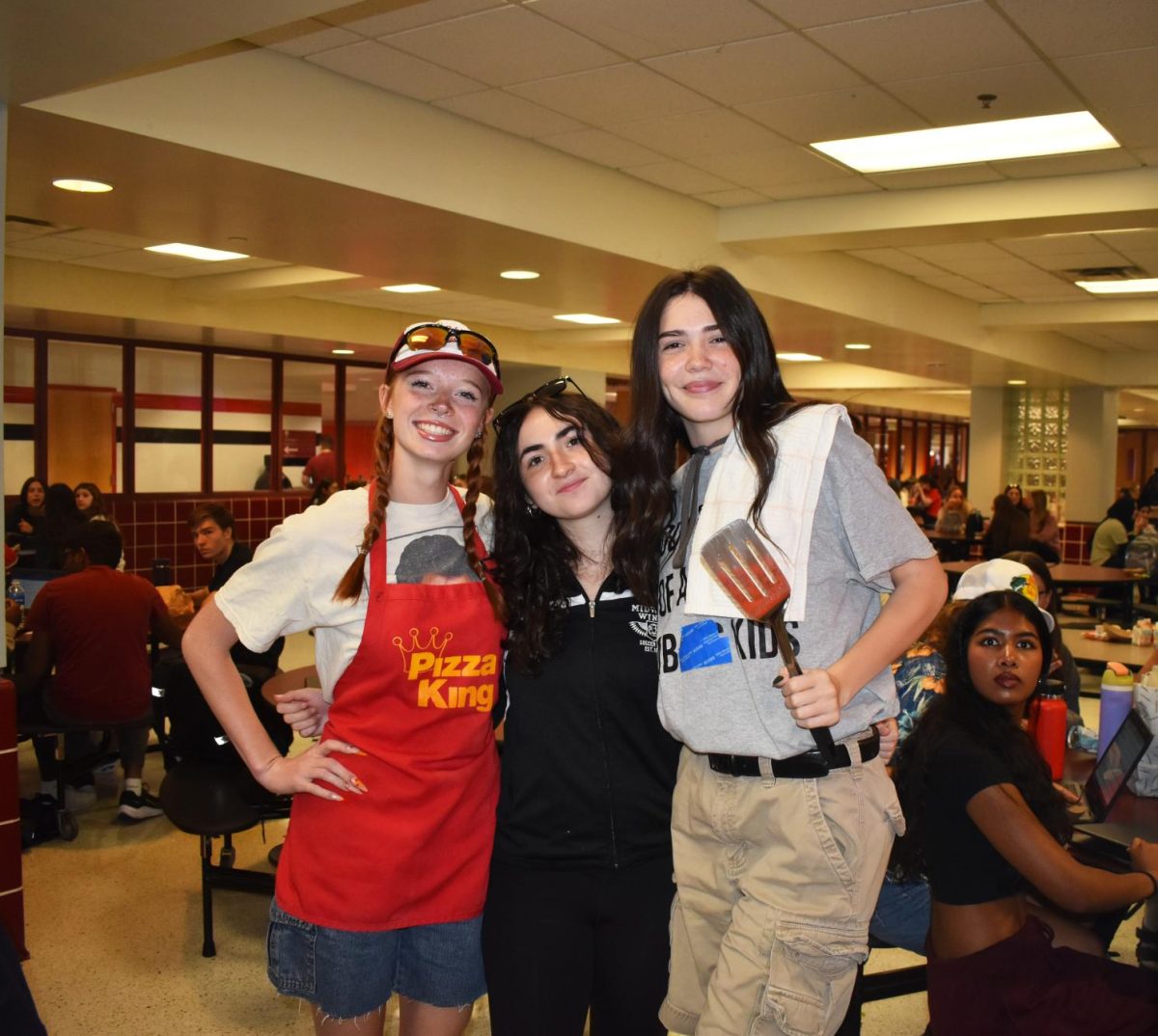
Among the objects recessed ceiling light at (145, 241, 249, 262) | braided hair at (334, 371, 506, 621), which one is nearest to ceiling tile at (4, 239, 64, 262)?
recessed ceiling light at (145, 241, 249, 262)

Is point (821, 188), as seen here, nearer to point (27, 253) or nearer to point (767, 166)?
point (767, 166)

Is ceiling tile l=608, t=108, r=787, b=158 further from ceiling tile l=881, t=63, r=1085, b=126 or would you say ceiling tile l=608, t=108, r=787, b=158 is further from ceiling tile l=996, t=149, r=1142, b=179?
ceiling tile l=996, t=149, r=1142, b=179

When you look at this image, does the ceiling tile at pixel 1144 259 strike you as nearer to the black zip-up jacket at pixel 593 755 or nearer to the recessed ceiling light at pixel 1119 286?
the recessed ceiling light at pixel 1119 286

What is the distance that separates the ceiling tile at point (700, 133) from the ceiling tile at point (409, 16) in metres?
1.41

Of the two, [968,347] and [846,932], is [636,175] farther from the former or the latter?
[968,347]

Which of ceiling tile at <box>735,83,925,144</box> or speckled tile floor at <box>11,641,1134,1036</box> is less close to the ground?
ceiling tile at <box>735,83,925,144</box>

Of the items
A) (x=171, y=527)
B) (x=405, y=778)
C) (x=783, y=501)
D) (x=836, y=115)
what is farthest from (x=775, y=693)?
(x=171, y=527)

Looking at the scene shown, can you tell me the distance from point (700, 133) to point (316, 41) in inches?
75.0

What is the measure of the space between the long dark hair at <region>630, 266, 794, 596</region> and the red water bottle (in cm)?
→ 167

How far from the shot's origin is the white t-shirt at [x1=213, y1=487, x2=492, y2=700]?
1.90m

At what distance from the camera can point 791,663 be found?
153 cm

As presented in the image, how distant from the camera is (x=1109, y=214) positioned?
5.87m

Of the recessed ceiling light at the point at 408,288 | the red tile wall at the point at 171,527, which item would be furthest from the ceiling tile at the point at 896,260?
the red tile wall at the point at 171,527

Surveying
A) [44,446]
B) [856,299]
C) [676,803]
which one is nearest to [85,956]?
[676,803]
